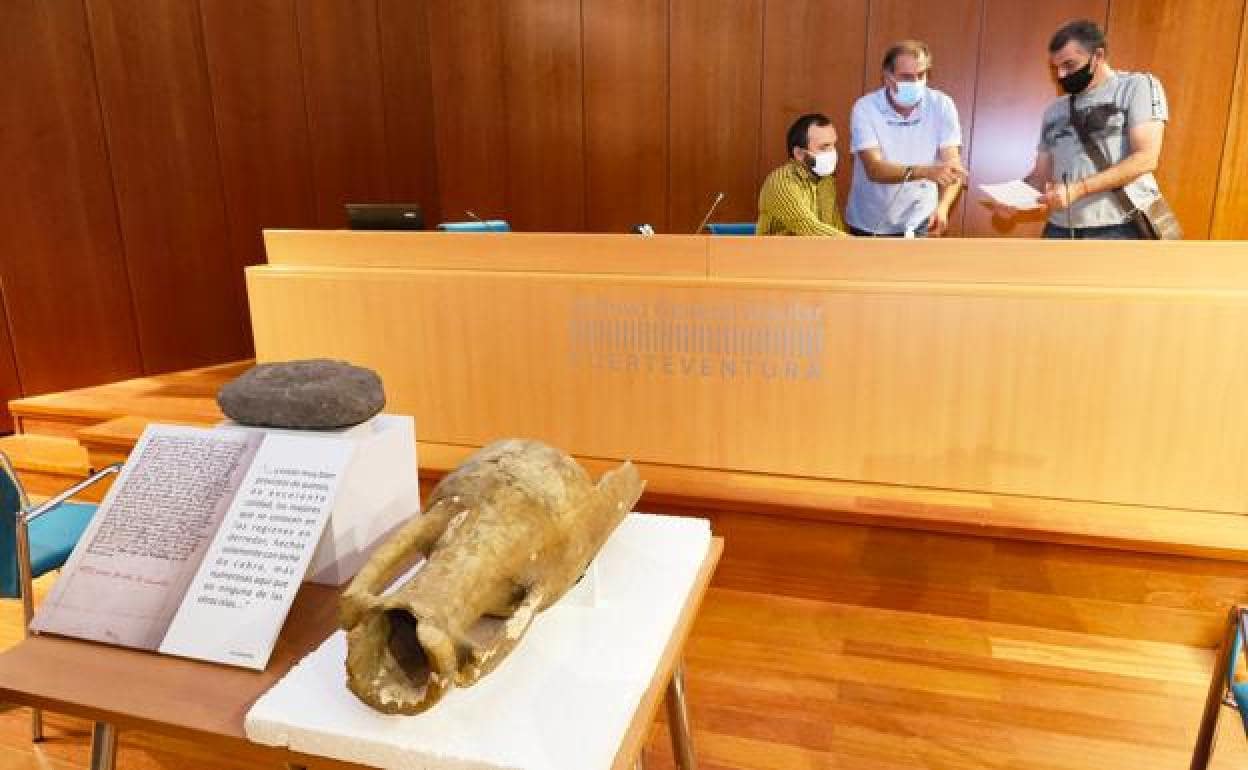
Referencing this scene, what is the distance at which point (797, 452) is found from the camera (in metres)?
2.67

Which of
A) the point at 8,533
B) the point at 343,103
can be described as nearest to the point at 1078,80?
the point at 8,533

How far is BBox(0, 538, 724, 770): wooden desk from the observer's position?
922 mm

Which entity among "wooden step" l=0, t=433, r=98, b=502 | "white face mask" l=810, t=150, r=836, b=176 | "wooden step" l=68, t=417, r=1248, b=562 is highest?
"white face mask" l=810, t=150, r=836, b=176

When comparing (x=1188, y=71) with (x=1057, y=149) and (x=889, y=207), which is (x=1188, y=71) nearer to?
(x=1057, y=149)

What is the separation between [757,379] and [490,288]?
0.97m

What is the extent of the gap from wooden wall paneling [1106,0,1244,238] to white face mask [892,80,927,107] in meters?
2.17

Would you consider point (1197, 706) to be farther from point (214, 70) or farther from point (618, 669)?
point (214, 70)

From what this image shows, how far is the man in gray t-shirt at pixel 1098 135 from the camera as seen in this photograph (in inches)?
112

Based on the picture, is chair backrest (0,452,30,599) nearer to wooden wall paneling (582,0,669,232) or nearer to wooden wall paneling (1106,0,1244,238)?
wooden wall paneling (582,0,669,232)

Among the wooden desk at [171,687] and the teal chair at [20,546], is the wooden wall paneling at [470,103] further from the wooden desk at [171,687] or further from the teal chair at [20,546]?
the wooden desk at [171,687]

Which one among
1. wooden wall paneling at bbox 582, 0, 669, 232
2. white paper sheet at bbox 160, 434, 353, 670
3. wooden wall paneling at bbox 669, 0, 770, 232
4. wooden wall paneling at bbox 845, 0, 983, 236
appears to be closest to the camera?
white paper sheet at bbox 160, 434, 353, 670

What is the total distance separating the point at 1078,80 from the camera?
292cm

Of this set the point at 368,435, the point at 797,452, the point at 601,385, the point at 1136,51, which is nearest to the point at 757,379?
the point at 797,452

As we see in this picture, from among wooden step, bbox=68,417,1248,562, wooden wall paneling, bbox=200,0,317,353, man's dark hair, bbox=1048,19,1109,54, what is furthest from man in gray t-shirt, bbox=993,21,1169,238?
wooden wall paneling, bbox=200,0,317,353
